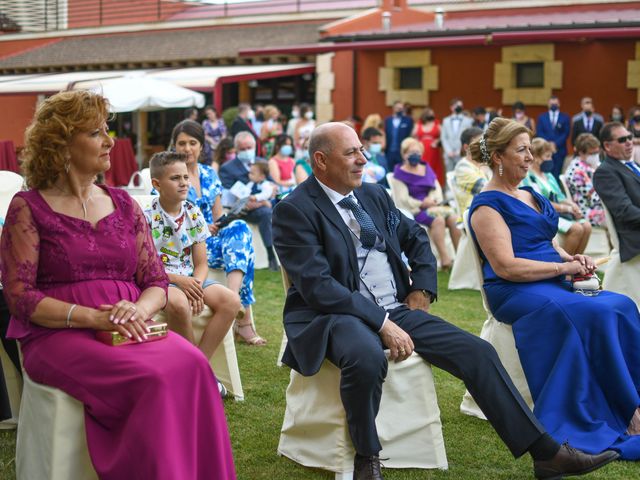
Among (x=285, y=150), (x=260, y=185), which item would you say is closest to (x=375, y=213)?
(x=260, y=185)

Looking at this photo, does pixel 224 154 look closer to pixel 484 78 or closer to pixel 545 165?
pixel 545 165

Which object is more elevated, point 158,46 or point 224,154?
point 158,46

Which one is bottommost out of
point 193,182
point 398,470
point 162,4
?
point 398,470

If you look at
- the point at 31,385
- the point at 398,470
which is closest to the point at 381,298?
the point at 398,470

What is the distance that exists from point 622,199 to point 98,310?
4.60 metres

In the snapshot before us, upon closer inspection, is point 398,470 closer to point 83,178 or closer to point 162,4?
point 83,178

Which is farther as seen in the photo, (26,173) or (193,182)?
(193,182)

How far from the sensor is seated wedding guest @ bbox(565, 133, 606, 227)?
984 centimetres

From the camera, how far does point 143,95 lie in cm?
1747

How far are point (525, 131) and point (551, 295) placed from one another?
3.15ft

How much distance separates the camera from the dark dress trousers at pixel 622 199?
7.26 m

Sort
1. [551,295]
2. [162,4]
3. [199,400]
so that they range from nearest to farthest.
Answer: [199,400] → [551,295] → [162,4]

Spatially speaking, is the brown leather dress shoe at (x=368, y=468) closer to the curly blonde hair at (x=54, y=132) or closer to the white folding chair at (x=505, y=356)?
the white folding chair at (x=505, y=356)

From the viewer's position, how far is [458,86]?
21609mm
